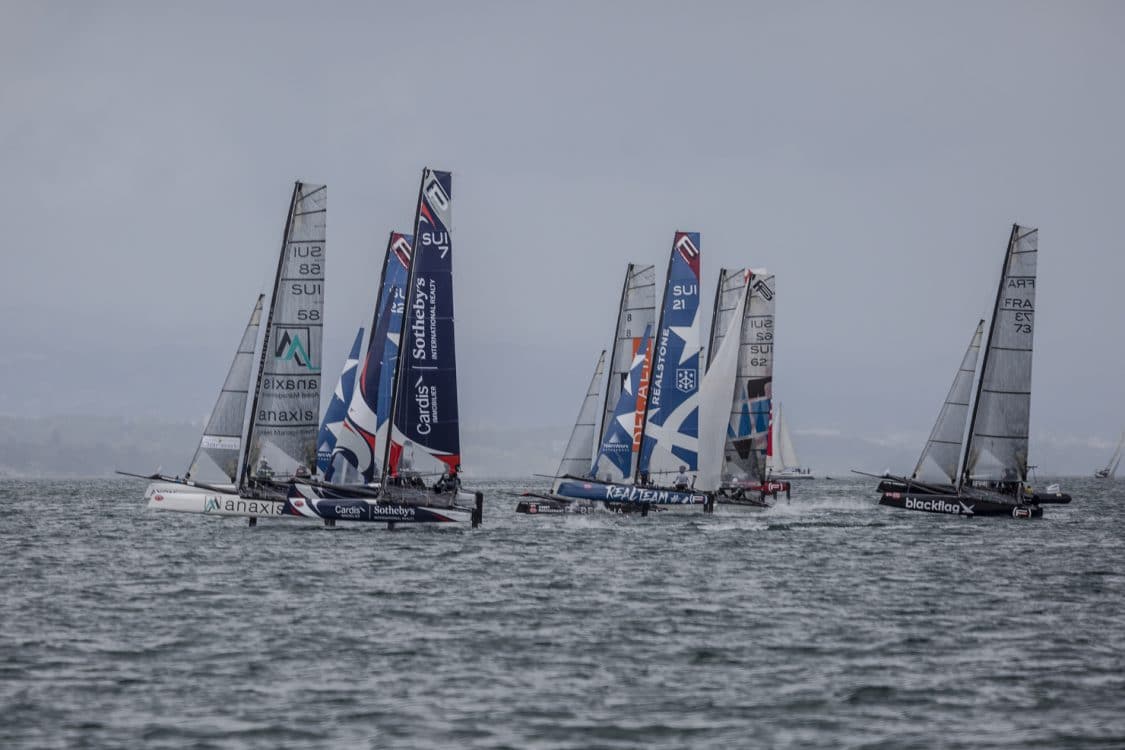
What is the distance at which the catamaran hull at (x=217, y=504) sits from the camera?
45031 mm

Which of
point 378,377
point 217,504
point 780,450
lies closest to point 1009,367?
point 378,377

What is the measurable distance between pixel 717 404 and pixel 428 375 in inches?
802

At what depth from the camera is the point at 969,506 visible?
60406 mm

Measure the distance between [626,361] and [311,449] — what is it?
59.6 ft

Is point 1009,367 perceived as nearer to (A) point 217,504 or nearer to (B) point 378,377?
(B) point 378,377

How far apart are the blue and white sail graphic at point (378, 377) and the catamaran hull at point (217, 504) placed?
14.5 ft

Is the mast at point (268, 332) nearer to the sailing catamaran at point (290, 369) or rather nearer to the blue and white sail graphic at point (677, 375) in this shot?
the sailing catamaran at point (290, 369)

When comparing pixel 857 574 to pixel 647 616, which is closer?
pixel 647 616

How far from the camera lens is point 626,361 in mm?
61844

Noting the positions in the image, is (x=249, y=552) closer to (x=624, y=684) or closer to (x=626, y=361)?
(x=624, y=684)

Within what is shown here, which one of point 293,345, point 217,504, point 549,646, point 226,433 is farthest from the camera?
point 226,433

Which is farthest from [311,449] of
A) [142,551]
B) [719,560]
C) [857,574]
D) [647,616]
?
[647,616]

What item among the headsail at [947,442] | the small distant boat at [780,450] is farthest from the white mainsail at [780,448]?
the headsail at [947,442]

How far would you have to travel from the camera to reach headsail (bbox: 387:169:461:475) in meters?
44.4
